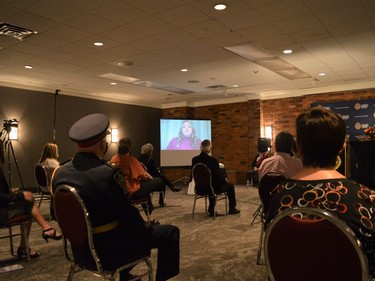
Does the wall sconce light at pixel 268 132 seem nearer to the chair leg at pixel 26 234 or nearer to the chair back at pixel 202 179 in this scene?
the chair back at pixel 202 179

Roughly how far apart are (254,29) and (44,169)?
3.52 m

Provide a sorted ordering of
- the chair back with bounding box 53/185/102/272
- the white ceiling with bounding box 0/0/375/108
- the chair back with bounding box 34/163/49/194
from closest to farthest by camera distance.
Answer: the chair back with bounding box 53/185/102/272 < the white ceiling with bounding box 0/0/375/108 < the chair back with bounding box 34/163/49/194

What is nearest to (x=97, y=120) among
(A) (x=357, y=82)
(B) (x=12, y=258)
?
(B) (x=12, y=258)

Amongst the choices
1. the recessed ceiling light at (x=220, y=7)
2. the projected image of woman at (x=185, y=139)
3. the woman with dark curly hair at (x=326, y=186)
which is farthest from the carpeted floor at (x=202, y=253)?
the projected image of woman at (x=185, y=139)

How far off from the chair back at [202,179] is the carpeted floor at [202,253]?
423mm

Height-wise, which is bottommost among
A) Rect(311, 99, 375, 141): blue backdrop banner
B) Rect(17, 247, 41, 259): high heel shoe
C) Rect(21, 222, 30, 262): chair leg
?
Rect(17, 247, 41, 259): high heel shoe

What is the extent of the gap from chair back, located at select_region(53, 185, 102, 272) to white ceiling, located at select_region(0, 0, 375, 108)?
7.91ft

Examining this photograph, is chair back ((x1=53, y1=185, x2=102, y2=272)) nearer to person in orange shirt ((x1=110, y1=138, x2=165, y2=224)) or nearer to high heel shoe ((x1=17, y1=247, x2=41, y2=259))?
high heel shoe ((x1=17, y1=247, x2=41, y2=259))

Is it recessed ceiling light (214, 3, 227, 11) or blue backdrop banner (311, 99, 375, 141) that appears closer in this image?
recessed ceiling light (214, 3, 227, 11)

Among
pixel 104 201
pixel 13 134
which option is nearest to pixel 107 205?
pixel 104 201

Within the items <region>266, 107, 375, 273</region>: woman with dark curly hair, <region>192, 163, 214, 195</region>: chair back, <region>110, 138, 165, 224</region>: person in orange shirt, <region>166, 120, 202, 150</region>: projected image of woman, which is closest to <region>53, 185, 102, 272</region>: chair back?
Answer: <region>266, 107, 375, 273</region>: woman with dark curly hair

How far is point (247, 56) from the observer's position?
5566 millimetres

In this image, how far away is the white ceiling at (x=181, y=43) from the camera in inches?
141

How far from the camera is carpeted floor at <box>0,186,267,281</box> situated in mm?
2777
